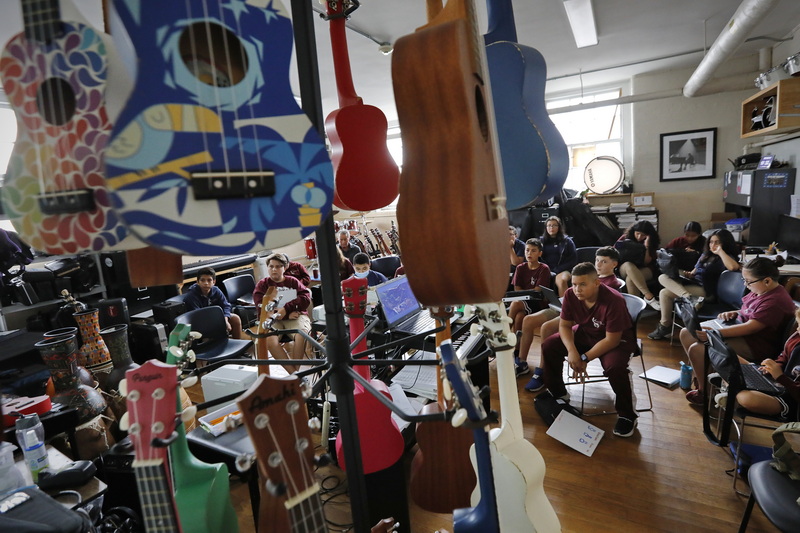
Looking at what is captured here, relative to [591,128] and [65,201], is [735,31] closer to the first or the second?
[591,128]

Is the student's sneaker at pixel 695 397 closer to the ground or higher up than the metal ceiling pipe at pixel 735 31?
closer to the ground

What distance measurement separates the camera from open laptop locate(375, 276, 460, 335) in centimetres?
285

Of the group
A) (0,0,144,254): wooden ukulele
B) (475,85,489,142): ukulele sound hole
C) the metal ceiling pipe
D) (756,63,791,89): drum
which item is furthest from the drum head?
(0,0,144,254): wooden ukulele

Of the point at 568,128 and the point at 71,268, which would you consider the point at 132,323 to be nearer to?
the point at 71,268

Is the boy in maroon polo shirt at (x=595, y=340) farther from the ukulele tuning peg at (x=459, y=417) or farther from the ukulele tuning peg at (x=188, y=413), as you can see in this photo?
the ukulele tuning peg at (x=188, y=413)

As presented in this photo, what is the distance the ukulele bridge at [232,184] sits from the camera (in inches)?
17.5

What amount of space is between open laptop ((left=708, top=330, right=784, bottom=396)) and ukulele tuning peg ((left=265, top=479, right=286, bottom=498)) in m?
2.30

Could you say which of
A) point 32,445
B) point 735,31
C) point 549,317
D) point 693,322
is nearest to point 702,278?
point 549,317

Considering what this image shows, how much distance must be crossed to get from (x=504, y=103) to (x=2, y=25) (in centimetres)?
410

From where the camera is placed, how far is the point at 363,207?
3.20ft

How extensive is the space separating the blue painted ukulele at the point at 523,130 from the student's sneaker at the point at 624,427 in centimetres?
253

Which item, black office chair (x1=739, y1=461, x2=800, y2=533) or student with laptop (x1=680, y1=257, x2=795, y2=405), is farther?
student with laptop (x1=680, y1=257, x2=795, y2=405)

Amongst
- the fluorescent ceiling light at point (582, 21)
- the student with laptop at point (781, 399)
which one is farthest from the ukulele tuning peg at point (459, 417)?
the fluorescent ceiling light at point (582, 21)

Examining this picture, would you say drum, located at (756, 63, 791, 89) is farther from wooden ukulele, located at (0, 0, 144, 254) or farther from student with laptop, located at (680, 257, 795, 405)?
wooden ukulele, located at (0, 0, 144, 254)
